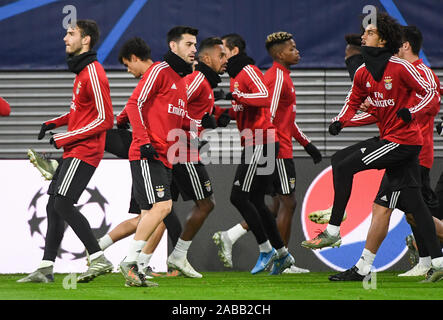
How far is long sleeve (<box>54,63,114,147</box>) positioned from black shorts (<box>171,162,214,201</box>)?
979 millimetres

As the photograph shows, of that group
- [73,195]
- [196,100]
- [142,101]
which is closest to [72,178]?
[73,195]

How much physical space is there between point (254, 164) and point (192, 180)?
650 millimetres

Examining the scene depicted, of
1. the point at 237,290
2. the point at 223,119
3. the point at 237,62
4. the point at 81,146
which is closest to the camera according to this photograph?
the point at 237,290

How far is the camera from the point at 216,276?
8.00 m

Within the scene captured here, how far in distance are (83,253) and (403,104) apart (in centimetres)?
369

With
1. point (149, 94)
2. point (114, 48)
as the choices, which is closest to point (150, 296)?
point (149, 94)

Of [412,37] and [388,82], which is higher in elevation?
[412,37]

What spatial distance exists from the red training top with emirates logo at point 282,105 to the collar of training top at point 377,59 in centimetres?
196

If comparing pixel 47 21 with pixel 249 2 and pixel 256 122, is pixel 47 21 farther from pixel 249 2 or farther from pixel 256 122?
pixel 256 122

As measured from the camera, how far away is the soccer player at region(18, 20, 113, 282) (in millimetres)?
6539

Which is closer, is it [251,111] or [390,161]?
[390,161]

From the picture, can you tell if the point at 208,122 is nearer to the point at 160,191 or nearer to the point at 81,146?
the point at 81,146

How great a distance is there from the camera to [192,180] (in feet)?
24.5

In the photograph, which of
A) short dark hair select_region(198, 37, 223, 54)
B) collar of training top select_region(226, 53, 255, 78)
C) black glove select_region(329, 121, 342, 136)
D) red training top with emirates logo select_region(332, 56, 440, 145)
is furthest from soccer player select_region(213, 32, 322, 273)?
red training top with emirates logo select_region(332, 56, 440, 145)
